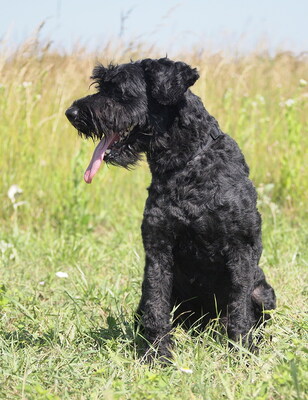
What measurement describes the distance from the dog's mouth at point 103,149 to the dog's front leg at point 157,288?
412 mm

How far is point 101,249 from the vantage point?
198 inches

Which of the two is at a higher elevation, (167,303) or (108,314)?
(167,303)

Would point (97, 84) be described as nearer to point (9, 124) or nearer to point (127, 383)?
point (127, 383)

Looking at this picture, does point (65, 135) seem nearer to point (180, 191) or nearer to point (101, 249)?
point (101, 249)

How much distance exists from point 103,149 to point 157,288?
797mm

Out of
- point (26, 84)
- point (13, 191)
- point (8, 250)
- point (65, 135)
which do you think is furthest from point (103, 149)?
point (65, 135)

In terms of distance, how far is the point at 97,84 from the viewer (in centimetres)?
330

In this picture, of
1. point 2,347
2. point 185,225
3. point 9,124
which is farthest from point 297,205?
point 2,347

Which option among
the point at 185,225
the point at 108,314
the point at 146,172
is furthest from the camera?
the point at 146,172

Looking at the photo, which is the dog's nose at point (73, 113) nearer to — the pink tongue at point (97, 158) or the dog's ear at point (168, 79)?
the pink tongue at point (97, 158)

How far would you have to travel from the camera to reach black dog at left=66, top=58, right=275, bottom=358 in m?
2.92

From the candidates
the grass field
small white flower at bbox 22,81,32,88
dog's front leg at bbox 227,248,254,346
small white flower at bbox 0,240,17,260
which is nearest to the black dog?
dog's front leg at bbox 227,248,254,346

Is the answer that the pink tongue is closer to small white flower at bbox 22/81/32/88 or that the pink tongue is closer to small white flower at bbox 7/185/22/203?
small white flower at bbox 7/185/22/203

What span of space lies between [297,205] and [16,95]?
A: 115 inches
